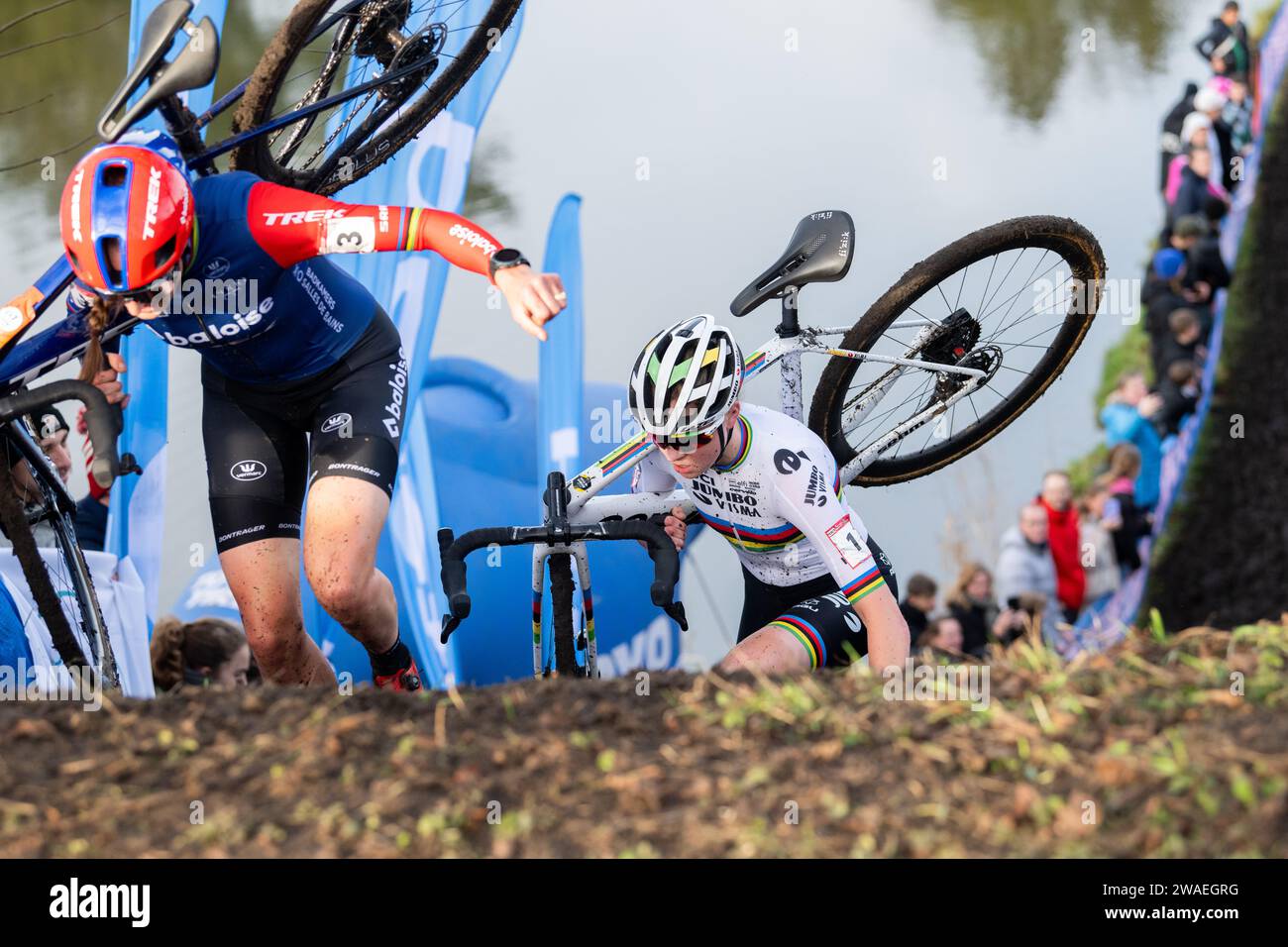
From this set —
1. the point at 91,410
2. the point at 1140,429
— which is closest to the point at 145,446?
the point at 91,410

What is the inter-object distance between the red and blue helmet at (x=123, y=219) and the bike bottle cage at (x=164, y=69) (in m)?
0.11

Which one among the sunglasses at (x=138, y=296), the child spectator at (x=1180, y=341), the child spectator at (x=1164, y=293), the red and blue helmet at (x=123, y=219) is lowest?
the sunglasses at (x=138, y=296)

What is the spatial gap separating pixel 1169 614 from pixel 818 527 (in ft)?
23.5

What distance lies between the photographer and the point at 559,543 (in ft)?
16.0

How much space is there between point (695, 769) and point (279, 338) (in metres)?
2.66

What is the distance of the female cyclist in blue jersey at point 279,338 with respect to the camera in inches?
162

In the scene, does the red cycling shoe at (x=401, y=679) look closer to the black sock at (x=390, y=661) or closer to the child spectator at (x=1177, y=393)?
the black sock at (x=390, y=661)

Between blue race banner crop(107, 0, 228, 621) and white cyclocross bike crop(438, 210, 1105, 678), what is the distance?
2538 millimetres

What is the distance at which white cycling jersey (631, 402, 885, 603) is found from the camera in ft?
15.7

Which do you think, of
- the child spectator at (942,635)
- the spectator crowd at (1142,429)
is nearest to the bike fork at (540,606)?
the spectator crowd at (1142,429)

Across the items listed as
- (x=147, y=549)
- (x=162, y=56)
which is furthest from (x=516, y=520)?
(x=162, y=56)

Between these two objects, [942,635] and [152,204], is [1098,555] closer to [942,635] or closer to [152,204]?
[942,635]

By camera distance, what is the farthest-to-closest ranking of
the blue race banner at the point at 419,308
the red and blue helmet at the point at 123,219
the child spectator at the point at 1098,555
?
1. the child spectator at the point at 1098,555
2. the blue race banner at the point at 419,308
3. the red and blue helmet at the point at 123,219

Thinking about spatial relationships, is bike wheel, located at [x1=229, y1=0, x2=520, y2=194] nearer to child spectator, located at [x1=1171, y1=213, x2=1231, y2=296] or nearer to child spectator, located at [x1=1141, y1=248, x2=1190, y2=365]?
child spectator, located at [x1=1141, y1=248, x2=1190, y2=365]
